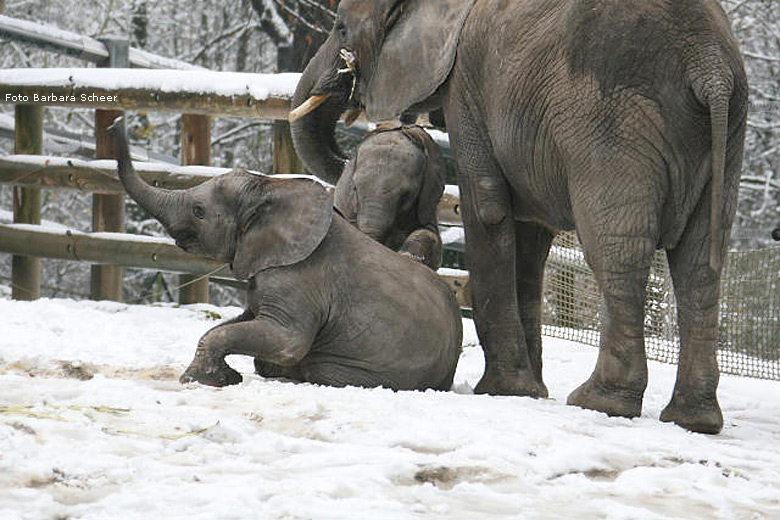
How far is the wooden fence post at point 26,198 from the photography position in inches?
415

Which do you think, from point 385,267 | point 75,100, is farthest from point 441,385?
point 75,100

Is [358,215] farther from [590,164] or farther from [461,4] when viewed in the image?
[590,164]

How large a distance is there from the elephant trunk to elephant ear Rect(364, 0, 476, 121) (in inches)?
9.9

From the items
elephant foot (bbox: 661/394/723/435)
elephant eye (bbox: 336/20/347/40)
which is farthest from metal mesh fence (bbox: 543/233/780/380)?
elephant foot (bbox: 661/394/723/435)

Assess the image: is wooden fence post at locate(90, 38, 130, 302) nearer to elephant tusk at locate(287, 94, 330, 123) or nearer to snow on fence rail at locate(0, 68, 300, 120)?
snow on fence rail at locate(0, 68, 300, 120)

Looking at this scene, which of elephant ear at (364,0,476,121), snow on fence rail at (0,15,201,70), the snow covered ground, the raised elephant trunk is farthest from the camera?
snow on fence rail at (0,15,201,70)

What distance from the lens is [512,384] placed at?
5723 millimetres

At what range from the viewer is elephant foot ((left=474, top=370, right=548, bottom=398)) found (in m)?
5.71

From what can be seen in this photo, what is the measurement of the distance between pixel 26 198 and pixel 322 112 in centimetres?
484

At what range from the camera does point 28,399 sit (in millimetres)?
4328

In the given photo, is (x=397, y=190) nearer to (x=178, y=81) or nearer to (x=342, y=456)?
(x=342, y=456)

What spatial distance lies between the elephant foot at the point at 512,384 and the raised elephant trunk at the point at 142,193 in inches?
64.0

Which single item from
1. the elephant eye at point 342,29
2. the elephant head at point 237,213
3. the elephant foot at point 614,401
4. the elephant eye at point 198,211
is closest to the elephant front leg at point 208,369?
the elephant head at point 237,213

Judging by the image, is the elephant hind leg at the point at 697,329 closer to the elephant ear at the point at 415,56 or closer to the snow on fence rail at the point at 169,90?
the elephant ear at the point at 415,56
